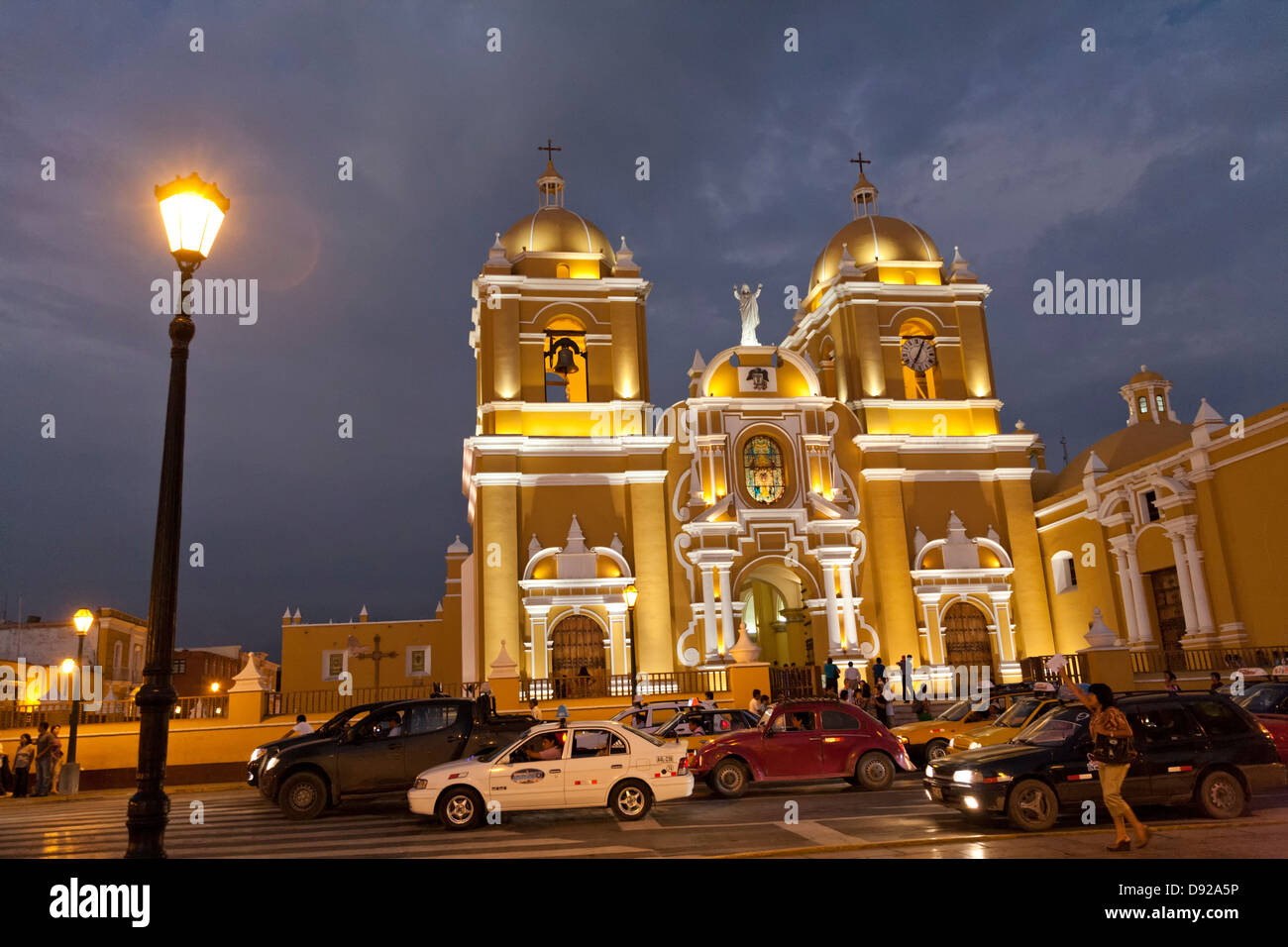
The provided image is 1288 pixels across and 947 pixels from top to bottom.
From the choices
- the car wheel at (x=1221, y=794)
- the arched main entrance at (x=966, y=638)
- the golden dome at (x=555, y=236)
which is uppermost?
the golden dome at (x=555, y=236)

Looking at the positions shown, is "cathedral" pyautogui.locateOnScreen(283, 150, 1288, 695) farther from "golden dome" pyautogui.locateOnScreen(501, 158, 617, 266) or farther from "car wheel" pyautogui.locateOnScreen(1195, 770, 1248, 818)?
"car wheel" pyautogui.locateOnScreen(1195, 770, 1248, 818)

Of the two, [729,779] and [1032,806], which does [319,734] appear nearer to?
[729,779]

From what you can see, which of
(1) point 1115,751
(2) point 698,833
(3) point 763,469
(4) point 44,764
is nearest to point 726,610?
(3) point 763,469

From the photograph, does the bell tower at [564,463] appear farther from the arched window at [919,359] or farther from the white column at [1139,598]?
the white column at [1139,598]

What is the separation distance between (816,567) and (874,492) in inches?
135

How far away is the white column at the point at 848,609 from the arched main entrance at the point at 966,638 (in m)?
3.31

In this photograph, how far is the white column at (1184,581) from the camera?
25.2 metres

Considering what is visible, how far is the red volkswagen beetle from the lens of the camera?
13.7 meters

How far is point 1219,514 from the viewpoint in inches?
974

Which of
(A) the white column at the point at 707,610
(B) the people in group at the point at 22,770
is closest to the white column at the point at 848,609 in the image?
(A) the white column at the point at 707,610

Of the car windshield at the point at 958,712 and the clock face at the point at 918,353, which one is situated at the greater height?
the clock face at the point at 918,353
